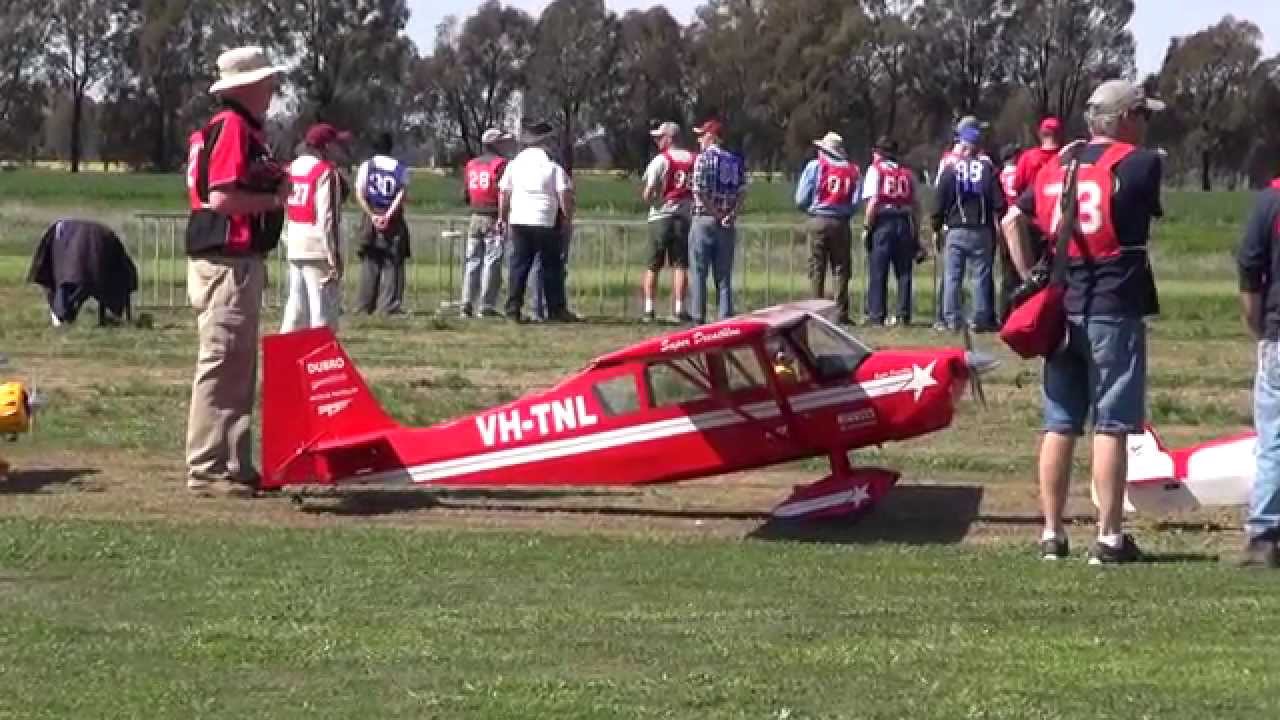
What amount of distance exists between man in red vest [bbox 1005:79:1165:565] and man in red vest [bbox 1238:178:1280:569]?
1.44ft

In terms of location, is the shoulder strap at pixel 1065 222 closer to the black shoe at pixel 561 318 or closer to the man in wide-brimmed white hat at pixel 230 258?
the man in wide-brimmed white hat at pixel 230 258

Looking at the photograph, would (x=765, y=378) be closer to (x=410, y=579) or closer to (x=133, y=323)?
(x=410, y=579)

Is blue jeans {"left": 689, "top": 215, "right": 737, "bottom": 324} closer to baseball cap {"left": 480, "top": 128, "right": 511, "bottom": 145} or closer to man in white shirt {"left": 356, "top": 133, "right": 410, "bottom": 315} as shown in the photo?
baseball cap {"left": 480, "top": 128, "right": 511, "bottom": 145}

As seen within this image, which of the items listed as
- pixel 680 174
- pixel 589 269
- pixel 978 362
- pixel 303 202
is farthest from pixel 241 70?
pixel 589 269

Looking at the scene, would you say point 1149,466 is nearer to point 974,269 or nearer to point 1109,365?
point 1109,365

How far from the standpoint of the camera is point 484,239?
76.2ft

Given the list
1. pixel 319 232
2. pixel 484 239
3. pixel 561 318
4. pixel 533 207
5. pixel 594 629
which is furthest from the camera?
pixel 484 239

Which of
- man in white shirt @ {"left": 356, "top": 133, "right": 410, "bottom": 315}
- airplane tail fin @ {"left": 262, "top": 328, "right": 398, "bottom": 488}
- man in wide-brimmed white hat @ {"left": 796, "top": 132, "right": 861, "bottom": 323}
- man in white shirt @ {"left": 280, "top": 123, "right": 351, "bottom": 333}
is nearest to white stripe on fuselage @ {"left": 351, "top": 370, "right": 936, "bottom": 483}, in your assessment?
airplane tail fin @ {"left": 262, "top": 328, "right": 398, "bottom": 488}

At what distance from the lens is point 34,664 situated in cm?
757

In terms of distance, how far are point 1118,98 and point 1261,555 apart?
2.11m

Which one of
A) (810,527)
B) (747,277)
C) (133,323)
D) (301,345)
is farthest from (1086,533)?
(747,277)

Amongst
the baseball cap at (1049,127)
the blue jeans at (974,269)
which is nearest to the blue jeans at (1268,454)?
the baseball cap at (1049,127)

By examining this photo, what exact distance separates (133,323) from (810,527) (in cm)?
1230

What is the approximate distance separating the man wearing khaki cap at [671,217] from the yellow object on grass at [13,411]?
1142 cm
